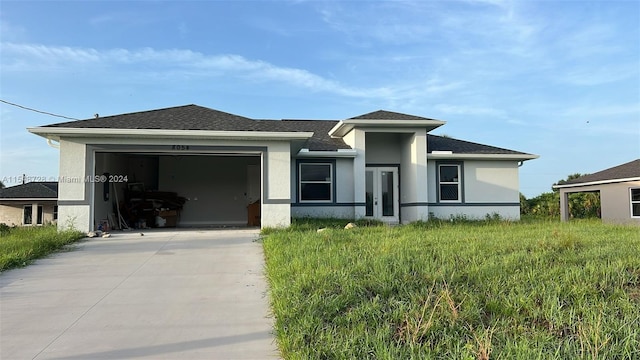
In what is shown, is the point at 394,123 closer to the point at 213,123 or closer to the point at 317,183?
the point at 317,183

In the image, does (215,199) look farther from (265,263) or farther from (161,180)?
(265,263)

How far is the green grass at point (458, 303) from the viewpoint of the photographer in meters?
4.47

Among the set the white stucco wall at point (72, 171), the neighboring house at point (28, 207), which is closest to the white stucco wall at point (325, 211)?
the white stucco wall at point (72, 171)

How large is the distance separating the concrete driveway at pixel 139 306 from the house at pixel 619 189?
16.3m

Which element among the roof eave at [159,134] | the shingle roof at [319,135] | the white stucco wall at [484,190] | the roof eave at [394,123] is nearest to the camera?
the roof eave at [159,134]

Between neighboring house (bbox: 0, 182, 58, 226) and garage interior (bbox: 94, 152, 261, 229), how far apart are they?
16.0m

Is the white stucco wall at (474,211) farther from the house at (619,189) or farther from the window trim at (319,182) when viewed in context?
the house at (619,189)

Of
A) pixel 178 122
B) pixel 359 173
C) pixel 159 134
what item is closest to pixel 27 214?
pixel 178 122

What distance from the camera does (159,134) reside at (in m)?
13.0

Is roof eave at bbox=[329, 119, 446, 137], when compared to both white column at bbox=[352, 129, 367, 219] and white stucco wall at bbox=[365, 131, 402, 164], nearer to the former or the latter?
white column at bbox=[352, 129, 367, 219]

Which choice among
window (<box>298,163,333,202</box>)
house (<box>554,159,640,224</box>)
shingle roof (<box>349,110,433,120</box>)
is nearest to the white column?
shingle roof (<box>349,110,433,120</box>)

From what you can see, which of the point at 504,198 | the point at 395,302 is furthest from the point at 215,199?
the point at 395,302

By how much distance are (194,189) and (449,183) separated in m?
10.5

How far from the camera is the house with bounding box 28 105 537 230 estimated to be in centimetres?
1312
